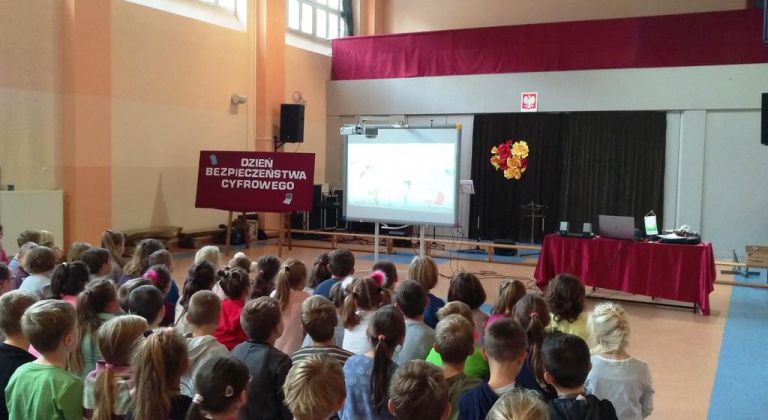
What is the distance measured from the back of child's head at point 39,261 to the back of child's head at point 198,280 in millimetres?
977

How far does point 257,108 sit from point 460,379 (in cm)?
1019

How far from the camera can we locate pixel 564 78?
11227 millimetres

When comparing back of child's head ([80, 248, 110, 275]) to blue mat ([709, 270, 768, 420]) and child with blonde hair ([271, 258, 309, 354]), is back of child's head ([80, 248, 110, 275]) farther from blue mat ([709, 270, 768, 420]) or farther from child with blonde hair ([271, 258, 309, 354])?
blue mat ([709, 270, 768, 420])

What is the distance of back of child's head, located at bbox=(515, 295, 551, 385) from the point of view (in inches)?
101

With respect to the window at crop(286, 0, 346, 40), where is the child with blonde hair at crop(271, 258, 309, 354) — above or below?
below

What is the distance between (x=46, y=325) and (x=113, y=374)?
0.39 m

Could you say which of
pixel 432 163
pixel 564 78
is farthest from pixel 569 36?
pixel 432 163

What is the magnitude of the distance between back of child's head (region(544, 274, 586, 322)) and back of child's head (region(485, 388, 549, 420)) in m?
1.71

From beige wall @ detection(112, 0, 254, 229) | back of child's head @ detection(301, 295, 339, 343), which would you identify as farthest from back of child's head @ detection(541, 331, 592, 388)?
beige wall @ detection(112, 0, 254, 229)

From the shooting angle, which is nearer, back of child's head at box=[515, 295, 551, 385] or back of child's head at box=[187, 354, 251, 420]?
back of child's head at box=[187, 354, 251, 420]

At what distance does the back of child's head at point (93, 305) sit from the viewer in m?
2.76

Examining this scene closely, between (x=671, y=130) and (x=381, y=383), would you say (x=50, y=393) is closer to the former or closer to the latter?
(x=381, y=383)

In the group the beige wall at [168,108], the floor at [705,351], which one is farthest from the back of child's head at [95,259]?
the beige wall at [168,108]

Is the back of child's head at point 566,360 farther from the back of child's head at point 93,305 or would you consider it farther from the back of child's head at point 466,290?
the back of child's head at point 93,305
